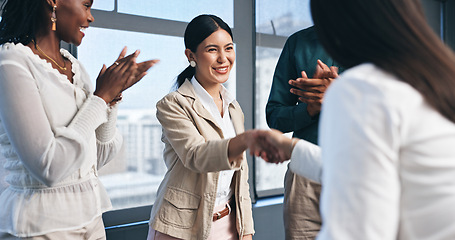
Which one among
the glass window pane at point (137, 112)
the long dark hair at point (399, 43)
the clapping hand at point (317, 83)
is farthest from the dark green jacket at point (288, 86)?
the glass window pane at point (137, 112)

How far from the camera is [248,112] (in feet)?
10.0

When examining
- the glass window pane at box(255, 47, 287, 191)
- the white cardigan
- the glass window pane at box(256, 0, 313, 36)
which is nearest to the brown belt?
the white cardigan

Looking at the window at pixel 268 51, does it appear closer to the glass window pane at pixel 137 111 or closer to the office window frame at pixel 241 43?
the office window frame at pixel 241 43

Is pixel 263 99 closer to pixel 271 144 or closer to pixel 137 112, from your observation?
pixel 137 112

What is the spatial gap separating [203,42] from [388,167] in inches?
49.7

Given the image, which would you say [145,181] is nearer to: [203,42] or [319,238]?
[203,42]

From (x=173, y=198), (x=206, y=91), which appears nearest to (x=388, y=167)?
(x=173, y=198)

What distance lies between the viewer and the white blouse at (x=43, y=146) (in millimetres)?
1021

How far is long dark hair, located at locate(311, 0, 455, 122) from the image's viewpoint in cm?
64

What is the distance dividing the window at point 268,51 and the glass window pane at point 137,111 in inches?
29.0

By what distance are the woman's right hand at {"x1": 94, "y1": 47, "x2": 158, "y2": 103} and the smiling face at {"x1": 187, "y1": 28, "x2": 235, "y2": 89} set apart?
495mm

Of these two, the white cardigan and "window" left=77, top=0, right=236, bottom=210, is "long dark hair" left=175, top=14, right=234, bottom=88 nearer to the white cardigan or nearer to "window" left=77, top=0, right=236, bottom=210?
"window" left=77, top=0, right=236, bottom=210

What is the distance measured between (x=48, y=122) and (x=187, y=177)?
613mm

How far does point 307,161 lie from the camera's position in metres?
0.97
